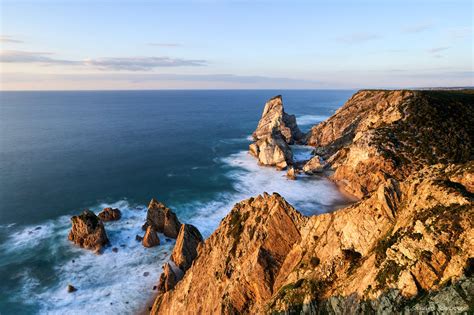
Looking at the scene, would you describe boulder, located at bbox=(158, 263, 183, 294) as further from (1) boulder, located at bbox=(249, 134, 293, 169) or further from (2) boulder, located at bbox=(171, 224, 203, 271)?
(1) boulder, located at bbox=(249, 134, 293, 169)

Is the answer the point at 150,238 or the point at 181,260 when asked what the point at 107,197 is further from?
the point at 181,260

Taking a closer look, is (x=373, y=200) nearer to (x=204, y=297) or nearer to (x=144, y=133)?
(x=204, y=297)

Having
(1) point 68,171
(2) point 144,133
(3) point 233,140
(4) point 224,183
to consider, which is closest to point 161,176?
(4) point 224,183

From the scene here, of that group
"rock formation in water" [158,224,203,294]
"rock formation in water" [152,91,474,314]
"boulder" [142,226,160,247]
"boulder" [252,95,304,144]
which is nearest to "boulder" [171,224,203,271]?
"rock formation in water" [158,224,203,294]

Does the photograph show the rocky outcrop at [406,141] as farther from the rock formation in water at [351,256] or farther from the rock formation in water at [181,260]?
the rock formation in water at [351,256]

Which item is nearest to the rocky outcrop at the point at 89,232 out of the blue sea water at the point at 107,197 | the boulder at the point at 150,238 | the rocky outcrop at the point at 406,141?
the blue sea water at the point at 107,197

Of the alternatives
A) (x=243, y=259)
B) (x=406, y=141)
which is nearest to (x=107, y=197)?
(x=243, y=259)
